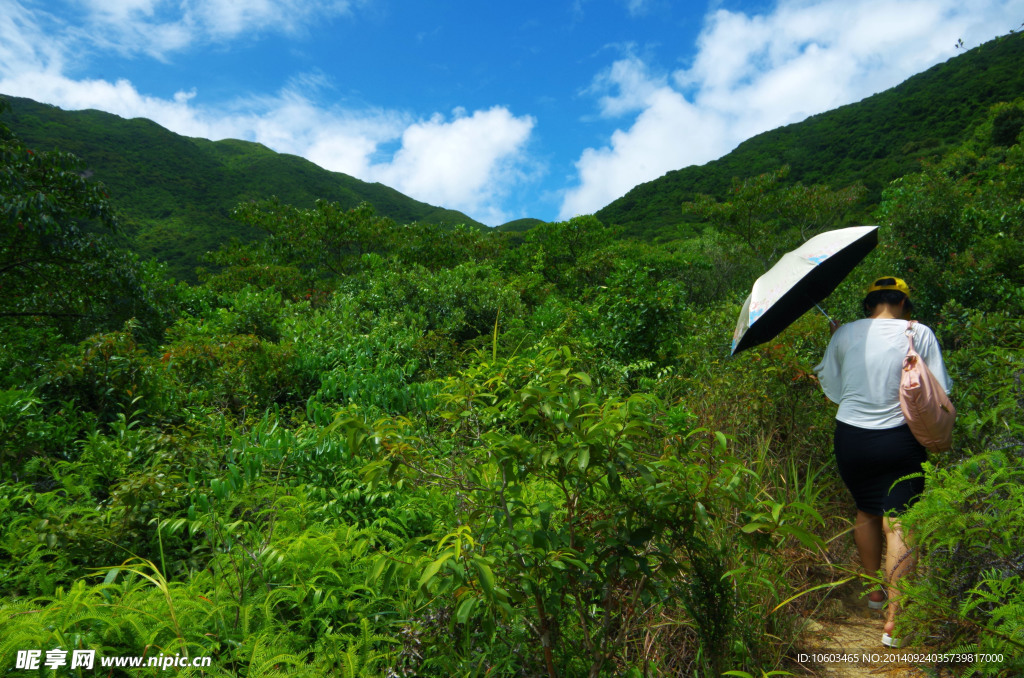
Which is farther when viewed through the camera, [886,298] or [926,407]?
[886,298]

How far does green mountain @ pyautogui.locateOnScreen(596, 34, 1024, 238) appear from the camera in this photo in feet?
109

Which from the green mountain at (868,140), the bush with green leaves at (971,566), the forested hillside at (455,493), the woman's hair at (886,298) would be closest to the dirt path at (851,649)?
the forested hillside at (455,493)

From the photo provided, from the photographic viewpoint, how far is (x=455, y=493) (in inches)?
93.1

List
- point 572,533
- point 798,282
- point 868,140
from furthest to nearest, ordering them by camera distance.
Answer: point 868,140 → point 798,282 → point 572,533

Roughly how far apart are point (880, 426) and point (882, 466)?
0.64 feet

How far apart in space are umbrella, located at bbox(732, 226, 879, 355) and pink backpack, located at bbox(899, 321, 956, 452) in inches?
25.0

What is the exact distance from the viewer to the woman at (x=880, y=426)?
237 cm

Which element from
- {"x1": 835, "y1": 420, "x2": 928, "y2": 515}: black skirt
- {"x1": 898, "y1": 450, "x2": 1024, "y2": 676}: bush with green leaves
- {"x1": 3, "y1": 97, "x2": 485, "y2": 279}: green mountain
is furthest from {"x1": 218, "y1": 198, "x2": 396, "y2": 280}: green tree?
{"x1": 898, "y1": 450, "x2": 1024, "y2": 676}: bush with green leaves

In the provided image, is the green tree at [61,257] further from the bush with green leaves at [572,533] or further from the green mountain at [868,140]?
the green mountain at [868,140]

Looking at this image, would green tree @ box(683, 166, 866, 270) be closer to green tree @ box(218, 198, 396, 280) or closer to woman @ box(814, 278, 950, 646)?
green tree @ box(218, 198, 396, 280)

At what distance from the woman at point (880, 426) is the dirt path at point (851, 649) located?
102 millimetres

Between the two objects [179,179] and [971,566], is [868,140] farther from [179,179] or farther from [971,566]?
[179,179]

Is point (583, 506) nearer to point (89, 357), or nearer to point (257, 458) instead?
point (257, 458)

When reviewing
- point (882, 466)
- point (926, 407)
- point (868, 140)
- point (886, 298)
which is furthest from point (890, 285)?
point (868, 140)
